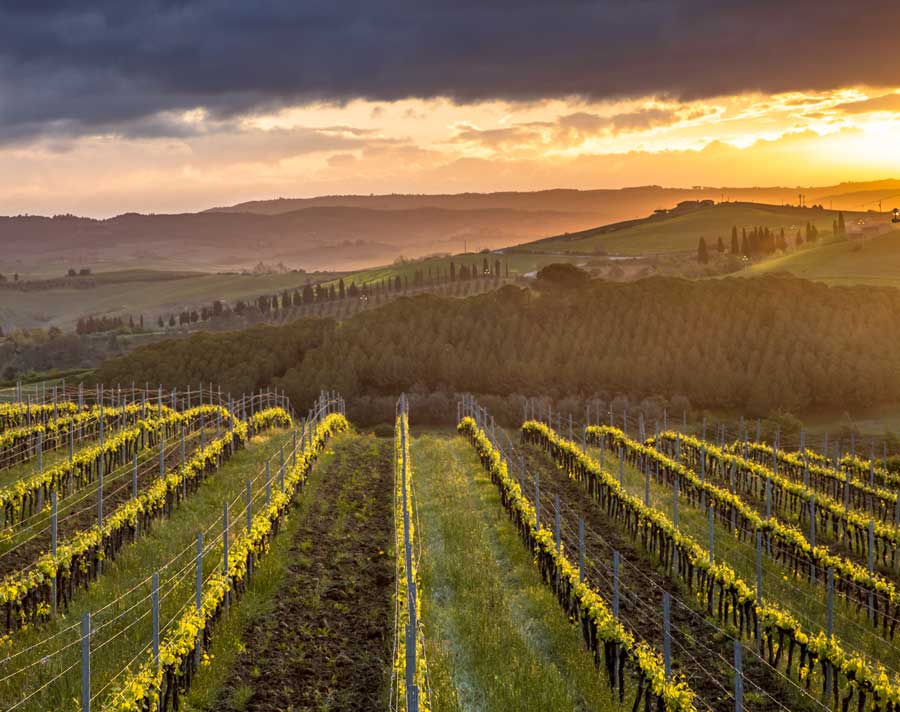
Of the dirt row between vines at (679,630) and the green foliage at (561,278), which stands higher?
the green foliage at (561,278)

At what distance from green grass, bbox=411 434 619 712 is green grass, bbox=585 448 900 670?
15.2 ft

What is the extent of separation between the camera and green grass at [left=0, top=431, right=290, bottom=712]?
13.9 metres

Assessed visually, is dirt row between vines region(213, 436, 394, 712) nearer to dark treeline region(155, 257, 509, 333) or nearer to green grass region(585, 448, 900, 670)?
green grass region(585, 448, 900, 670)

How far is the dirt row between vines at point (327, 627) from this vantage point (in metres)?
13.7

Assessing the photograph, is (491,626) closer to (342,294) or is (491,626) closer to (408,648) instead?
(408,648)

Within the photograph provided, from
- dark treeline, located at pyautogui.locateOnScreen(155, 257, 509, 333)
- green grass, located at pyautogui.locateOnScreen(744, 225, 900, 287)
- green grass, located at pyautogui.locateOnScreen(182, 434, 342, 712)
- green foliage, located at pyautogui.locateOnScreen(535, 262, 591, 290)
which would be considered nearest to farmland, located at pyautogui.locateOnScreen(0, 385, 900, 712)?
green grass, located at pyautogui.locateOnScreen(182, 434, 342, 712)

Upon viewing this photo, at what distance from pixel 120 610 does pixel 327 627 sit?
4.09 m

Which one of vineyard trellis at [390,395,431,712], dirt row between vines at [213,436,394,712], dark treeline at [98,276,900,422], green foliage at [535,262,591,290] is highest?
green foliage at [535,262,591,290]

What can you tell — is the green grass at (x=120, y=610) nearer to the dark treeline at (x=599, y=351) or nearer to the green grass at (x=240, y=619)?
the green grass at (x=240, y=619)

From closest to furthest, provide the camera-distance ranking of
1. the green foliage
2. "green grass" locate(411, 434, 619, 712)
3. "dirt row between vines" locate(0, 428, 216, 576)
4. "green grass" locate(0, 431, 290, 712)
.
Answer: "green grass" locate(0, 431, 290, 712), "green grass" locate(411, 434, 619, 712), "dirt row between vines" locate(0, 428, 216, 576), the green foliage

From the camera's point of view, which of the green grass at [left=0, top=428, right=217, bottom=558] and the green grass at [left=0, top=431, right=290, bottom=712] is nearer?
the green grass at [left=0, top=431, right=290, bottom=712]

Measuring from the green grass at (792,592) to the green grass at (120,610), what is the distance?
11.6 m

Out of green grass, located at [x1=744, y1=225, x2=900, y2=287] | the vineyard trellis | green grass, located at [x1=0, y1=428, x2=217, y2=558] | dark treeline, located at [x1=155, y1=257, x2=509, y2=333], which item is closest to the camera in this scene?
the vineyard trellis

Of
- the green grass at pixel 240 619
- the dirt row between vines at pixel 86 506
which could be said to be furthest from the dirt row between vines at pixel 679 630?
the dirt row between vines at pixel 86 506
